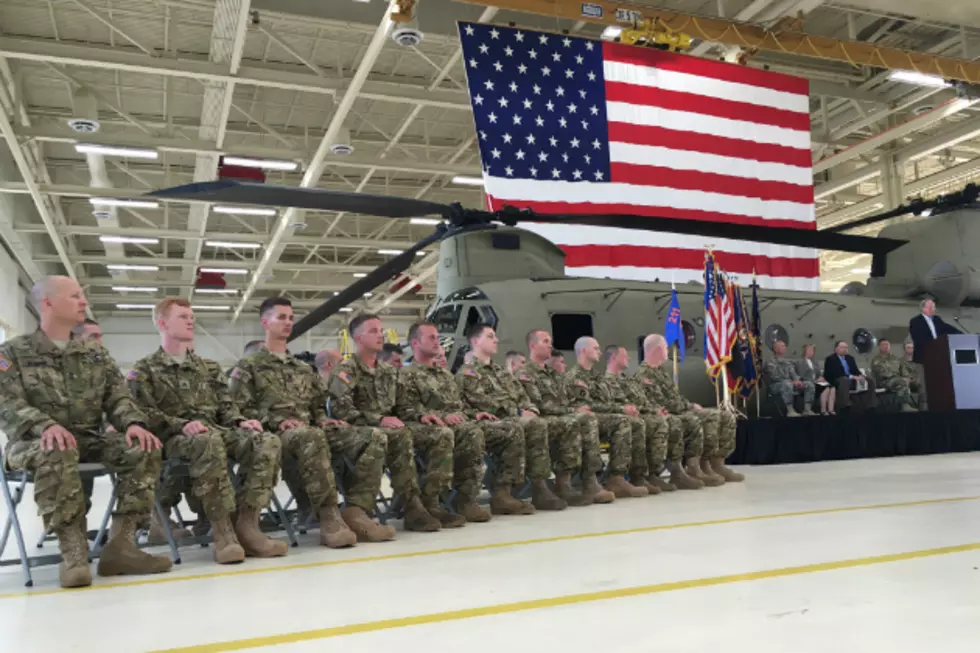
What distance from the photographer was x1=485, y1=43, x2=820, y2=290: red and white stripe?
11344mm

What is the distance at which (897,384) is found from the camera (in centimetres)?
939

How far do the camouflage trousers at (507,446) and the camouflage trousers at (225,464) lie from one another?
5.06ft

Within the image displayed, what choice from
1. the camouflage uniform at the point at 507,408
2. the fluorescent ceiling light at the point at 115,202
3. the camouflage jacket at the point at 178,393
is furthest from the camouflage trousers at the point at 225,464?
the fluorescent ceiling light at the point at 115,202

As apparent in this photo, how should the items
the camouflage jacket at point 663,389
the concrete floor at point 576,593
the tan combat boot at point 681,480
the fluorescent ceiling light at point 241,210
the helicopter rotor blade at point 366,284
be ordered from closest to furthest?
the concrete floor at point 576,593
the tan combat boot at point 681,480
the camouflage jacket at point 663,389
the helicopter rotor blade at point 366,284
the fluorescent ceiling light at point 241,210

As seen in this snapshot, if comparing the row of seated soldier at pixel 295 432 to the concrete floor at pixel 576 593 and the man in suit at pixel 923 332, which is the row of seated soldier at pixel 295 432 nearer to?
the concrete floor at pixel 576 593

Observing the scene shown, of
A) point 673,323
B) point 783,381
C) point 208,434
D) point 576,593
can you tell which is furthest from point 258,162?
point 576,593

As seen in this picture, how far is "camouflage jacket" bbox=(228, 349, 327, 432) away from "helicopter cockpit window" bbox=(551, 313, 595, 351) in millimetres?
4212

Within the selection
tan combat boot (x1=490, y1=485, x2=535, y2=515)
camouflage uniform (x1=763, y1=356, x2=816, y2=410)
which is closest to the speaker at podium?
camouflage uniform (x1=763, y1=356, x2=816, y2=410)

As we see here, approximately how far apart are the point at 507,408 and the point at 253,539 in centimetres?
201

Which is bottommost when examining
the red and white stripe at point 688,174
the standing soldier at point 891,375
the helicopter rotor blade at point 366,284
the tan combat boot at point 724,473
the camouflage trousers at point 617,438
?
the tan combat boot at point 724,473

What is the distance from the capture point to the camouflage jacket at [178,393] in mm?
3838

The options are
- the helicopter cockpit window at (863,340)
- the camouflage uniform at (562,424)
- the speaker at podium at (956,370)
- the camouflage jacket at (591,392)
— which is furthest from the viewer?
the helicopter cockpit window at (863,340)

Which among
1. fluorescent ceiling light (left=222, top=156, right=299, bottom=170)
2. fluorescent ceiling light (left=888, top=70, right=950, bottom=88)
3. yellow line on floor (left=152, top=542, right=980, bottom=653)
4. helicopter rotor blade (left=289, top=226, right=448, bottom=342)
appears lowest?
yellow line on floor (left=152, top=542, right=980, bottom=653)

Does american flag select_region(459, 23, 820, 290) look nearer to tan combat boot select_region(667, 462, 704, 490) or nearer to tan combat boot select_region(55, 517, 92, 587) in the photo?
tan combat boot select_region(667, 462, 704, 490)
